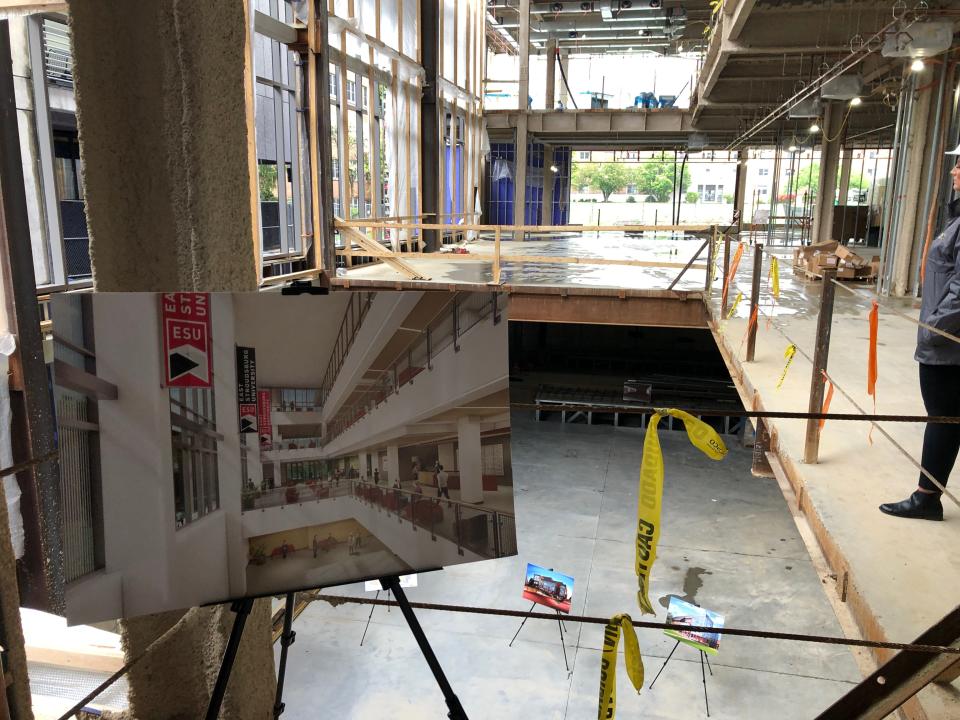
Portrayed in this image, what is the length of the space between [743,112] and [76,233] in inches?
906

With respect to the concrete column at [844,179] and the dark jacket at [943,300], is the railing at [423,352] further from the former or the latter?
the concrete column at [844,179]

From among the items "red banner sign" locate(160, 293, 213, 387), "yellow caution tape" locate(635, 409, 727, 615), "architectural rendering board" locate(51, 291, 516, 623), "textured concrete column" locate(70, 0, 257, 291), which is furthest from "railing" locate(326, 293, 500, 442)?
"textured concrete column" locate(70, 0, 257, 291)

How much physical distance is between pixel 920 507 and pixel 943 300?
1.27 m

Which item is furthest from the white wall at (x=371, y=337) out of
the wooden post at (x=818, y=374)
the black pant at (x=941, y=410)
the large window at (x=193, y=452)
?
the wooden post at (x=818, y=374)

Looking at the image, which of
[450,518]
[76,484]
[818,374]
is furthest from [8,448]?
[818,374]

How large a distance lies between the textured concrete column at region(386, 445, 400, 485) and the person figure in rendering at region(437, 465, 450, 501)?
0.44 ft

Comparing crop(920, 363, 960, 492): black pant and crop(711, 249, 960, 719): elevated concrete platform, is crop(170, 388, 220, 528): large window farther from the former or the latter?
crop(920, 363, 960, 492): black pant

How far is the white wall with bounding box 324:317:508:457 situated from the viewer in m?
2.24

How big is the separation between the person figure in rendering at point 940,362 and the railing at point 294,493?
360cm

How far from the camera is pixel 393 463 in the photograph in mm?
2291

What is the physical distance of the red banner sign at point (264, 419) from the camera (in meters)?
2.13

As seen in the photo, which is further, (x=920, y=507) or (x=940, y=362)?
(x=920, y=507)

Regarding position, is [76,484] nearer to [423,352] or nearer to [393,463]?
[393,463]

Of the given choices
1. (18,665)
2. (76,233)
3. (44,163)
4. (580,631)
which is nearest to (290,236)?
(76,233)
